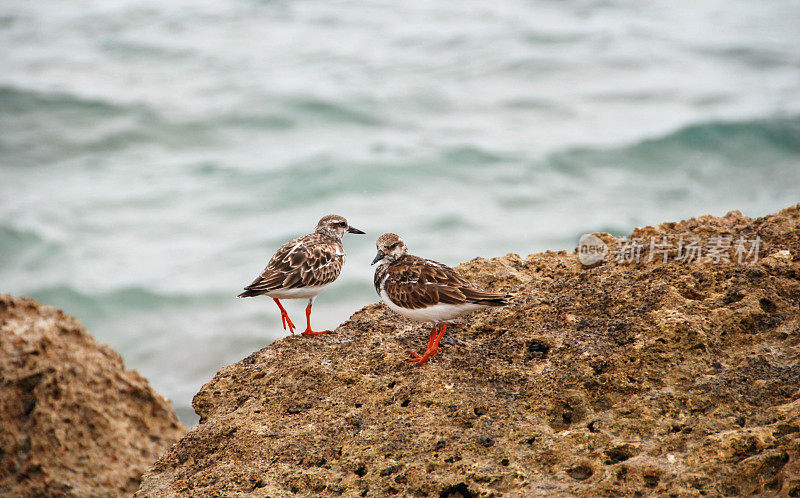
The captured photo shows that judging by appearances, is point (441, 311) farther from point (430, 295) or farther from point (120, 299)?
point (120, 299)

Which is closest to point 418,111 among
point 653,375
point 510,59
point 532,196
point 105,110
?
point 510,59

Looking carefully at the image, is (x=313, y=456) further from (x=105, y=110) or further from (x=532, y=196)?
(x=105, y=110)

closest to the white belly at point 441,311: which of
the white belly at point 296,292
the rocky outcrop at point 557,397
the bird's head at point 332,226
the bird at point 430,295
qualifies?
the bird at point 430,295

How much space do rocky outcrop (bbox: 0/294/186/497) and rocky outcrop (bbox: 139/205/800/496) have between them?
2459mm

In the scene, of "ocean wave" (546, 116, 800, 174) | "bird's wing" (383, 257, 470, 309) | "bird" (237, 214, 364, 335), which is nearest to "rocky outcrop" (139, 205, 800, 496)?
"bird's wing" (383, 257, 470, 309)

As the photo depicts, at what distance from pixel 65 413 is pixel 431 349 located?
162 inches

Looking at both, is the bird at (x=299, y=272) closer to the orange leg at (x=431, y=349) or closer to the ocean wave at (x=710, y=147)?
the orange leg at (x=431, y=349)

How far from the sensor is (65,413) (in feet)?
23.8

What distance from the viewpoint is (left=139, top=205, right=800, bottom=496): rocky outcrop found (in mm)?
3975

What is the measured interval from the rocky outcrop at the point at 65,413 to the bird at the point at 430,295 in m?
3.42

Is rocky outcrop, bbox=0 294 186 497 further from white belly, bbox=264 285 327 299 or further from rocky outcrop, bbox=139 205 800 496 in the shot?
rocky outcrop, bbox=139 205 800 496

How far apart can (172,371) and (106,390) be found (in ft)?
21.9

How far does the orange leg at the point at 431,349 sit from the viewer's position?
5285 millimetres

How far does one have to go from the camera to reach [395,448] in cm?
445
